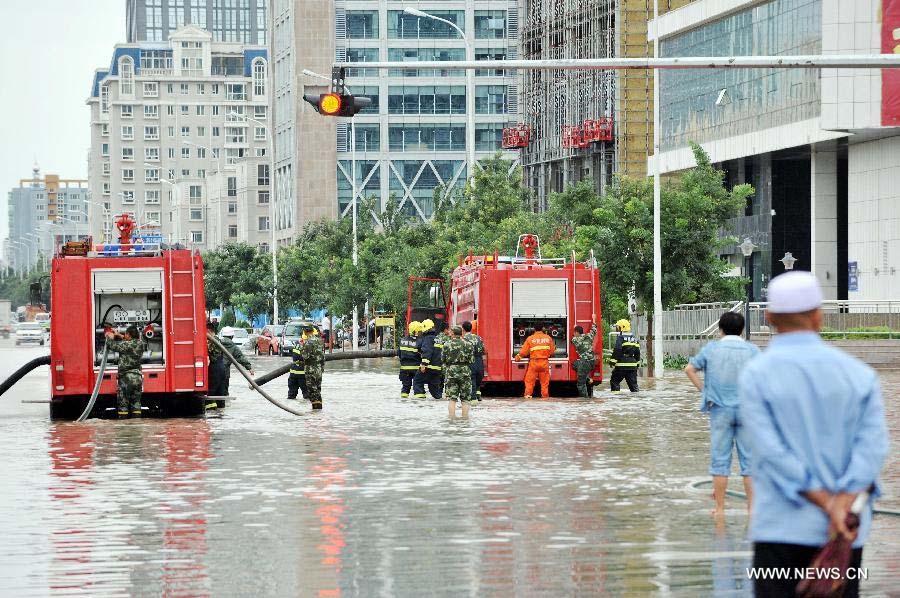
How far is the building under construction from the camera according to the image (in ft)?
295

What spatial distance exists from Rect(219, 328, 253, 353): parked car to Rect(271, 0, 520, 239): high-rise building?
46676mm

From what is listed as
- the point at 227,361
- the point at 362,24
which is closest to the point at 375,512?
the point at 227,361

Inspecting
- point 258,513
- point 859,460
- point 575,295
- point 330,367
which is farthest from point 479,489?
point 330,367

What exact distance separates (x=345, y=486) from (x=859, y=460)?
1090cm

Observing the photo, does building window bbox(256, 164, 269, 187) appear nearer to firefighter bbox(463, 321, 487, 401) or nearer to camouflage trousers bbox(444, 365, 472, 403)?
firefighter bbox(463, 321, 487, 401)

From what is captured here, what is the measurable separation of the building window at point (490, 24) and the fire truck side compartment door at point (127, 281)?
361ft

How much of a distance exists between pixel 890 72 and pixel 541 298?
29.3 meters

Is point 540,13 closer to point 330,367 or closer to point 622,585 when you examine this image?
point 330,367

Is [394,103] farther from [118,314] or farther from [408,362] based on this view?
[118,314]

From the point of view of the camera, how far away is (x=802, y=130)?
2557 inches

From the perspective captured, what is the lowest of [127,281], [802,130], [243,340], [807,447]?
[243,340]

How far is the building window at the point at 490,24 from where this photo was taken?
449 feet

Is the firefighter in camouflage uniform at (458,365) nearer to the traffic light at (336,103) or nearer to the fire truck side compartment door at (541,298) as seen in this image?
the traffic light at (336,103)

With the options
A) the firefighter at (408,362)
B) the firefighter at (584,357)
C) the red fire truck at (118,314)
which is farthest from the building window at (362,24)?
the red fire truck at (118,314)
